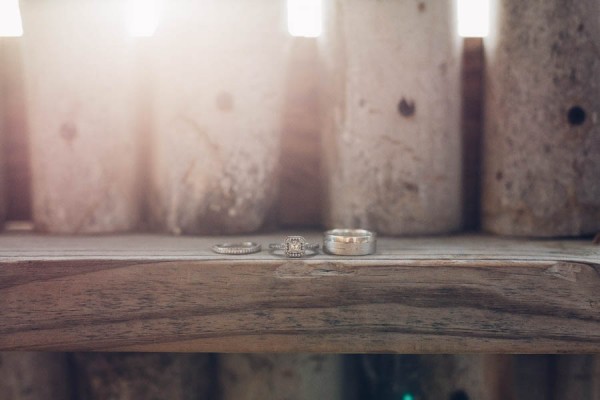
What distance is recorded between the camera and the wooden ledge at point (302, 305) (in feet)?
2.39

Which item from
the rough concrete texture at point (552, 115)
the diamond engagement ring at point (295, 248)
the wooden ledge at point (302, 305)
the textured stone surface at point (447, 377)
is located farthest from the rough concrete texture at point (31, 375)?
the rough concrete texture at point (552, 115)

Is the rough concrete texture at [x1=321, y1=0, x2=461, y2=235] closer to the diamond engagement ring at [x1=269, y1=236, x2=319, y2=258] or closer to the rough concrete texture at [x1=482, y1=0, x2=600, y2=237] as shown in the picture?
the rough concrete texture at [x1=482, y1=0, x2=600, y2=237]

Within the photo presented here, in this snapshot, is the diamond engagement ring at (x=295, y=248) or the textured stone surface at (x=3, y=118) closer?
the diamond engagement ring at (x=295, y=248)

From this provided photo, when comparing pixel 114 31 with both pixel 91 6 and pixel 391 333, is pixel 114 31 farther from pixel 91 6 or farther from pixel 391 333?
pixel 391 333

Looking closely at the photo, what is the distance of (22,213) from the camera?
3.81ft

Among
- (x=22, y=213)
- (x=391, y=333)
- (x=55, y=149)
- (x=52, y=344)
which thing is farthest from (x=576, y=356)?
(x=22, y=213)

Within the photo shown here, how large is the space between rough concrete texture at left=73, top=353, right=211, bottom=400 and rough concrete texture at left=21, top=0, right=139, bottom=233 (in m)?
0.28

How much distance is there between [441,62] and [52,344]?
2.98 feet

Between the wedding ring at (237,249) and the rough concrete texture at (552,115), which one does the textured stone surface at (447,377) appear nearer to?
the rough concrete texture at (552,115)

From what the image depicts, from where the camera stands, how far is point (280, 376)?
917 millimetres

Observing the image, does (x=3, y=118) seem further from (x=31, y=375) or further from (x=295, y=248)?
(x=295, y=248)

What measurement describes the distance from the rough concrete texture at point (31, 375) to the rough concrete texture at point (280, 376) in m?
0.34

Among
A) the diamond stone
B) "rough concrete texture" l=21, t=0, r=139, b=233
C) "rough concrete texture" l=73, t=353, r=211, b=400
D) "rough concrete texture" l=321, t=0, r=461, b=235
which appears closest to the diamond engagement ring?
the diamond stone

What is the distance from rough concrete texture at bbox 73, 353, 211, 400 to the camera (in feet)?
2.96
